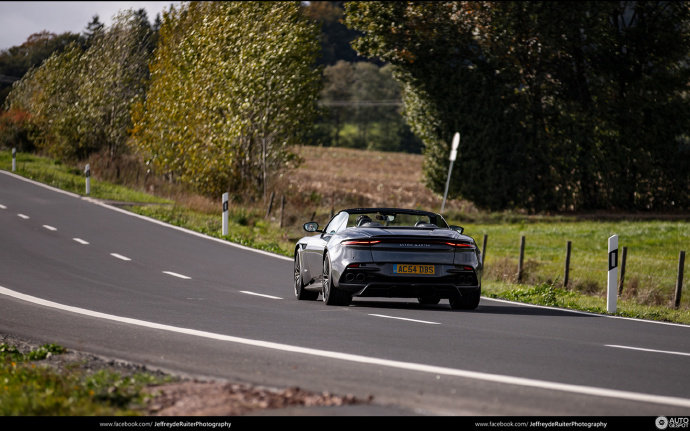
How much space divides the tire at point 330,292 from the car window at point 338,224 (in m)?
0.49

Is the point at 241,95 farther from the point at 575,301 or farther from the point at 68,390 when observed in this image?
the point at 68,390

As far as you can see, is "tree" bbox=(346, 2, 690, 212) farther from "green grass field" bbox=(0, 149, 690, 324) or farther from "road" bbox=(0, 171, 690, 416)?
"road" bbox=(0, 171, 690, 416)

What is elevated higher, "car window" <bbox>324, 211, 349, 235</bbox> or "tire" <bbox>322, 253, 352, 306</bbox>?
"car window" <bbox>324, 211, 349, 235</bbox>

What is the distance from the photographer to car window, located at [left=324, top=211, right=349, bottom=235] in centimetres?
1405

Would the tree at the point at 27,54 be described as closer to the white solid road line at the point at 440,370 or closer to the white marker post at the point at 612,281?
the white marker post at the point at 612,281

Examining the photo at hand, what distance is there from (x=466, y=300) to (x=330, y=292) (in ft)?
5.99

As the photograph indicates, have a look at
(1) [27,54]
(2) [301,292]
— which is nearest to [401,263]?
(2) [301,292]

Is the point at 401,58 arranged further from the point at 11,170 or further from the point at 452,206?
the point at 11,170

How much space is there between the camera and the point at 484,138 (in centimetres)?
4122

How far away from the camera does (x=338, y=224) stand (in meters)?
14.3

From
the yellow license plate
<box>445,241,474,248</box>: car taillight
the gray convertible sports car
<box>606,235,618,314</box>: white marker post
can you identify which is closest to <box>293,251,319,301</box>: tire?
the gray convertible sports car

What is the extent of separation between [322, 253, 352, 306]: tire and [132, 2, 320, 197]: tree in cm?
2276
